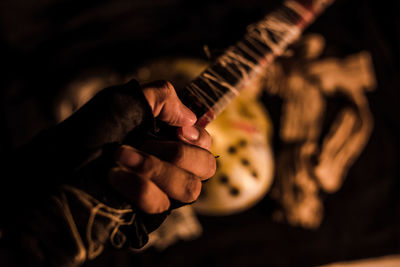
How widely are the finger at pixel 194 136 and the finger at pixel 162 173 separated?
0.06 m

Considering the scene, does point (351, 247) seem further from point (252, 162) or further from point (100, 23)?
point (100, 23)

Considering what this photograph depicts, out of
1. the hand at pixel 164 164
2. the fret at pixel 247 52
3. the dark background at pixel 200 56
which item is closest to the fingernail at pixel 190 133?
the hand at pixel 164 164

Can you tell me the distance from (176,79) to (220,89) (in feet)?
1.00

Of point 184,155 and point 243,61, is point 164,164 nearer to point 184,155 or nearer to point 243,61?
point 184,155

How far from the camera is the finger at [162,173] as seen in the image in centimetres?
29

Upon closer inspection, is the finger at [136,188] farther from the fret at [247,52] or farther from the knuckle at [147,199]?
the fret at [247,52]

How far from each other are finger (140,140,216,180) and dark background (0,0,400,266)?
1.61ft

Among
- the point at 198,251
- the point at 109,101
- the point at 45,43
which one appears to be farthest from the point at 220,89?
the point at 45,43

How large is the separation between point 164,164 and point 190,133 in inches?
2.9

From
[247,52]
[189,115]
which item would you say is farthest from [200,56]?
[189,115]

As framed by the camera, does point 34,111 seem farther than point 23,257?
Yes

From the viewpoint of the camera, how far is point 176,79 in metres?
0.72

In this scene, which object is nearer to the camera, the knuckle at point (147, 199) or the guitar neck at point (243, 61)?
the knuckle at point (147, 199)

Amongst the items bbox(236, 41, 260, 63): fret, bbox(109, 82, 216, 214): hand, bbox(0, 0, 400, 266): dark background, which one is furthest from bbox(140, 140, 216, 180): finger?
bbox(0, 0, 400, 266): dark background
